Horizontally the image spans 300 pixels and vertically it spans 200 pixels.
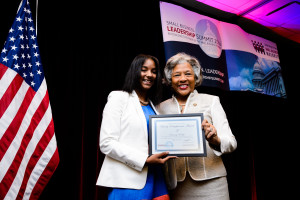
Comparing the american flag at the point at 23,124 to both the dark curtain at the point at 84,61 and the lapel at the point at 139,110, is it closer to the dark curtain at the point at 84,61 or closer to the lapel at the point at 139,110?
the dark curtain at the point at 84,61

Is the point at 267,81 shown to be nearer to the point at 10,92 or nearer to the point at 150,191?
the point at 150,191

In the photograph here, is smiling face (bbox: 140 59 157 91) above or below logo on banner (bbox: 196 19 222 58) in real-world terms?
below

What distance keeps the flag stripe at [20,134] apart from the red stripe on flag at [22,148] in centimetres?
2

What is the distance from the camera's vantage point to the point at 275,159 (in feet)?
15.4

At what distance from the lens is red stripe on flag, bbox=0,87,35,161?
66.4 inches

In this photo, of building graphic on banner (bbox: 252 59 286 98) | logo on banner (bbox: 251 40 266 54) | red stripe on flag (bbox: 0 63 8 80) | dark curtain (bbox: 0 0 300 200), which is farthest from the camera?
logo on banner (bbox: 251 40 266 54)

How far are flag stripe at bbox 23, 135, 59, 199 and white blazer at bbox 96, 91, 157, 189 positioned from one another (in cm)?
61

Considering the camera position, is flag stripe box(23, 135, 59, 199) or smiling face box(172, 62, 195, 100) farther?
smiling face box(172, 62, 195, 100)

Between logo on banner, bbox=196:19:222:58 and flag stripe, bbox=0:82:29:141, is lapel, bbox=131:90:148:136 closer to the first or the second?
flag stripe, bbox=0:82:29:141

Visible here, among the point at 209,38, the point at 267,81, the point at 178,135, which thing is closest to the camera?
the point at 178,135

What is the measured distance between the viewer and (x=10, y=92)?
5.90 feet

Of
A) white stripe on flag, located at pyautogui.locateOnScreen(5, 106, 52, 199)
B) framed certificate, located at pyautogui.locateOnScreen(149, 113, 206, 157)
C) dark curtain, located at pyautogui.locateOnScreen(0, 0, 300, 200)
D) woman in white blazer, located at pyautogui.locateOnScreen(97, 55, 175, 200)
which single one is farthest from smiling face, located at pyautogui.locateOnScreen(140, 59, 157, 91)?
dark curtain, located at pyautogui.locateOnScreen(0, 0, 300, 200)

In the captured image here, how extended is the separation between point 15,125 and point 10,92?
9.8 inches

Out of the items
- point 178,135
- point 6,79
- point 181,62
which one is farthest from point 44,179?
point 181,62
